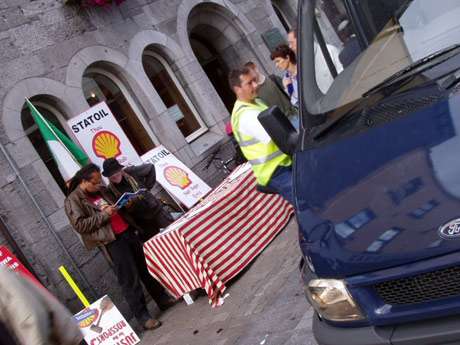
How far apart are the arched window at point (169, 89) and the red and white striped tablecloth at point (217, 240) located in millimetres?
4606

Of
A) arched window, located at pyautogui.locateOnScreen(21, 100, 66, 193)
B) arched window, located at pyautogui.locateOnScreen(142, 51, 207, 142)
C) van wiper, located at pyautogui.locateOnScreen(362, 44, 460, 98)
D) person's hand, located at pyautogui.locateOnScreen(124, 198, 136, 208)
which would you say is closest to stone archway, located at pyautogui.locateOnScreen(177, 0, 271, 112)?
arched window, located at pyautogui.locateOnScreen(142, 51, 207, 142)

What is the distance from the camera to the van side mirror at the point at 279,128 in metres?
3.54

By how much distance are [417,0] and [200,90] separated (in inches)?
331

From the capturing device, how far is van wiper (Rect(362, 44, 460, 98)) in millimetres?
2702

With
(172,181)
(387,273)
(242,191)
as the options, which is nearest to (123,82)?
(172,181)

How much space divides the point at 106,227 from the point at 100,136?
2345 mm

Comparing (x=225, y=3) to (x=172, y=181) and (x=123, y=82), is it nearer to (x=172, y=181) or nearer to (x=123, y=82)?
(x=123, y=82)

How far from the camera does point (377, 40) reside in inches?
122

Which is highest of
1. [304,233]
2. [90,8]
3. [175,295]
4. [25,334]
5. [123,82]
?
[90,8]

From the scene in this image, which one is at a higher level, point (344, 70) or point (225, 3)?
point (225, 3)

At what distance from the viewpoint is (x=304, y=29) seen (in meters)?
3.60

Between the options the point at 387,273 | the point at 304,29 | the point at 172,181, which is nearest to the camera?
the point at 387,273

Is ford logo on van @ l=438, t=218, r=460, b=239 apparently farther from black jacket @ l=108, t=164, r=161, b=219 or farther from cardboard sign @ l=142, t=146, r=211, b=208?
cardboard sign @ l=142, t=146, r=211, b=208

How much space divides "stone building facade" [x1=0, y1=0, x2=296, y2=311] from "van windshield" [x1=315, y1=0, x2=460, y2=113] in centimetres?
540
